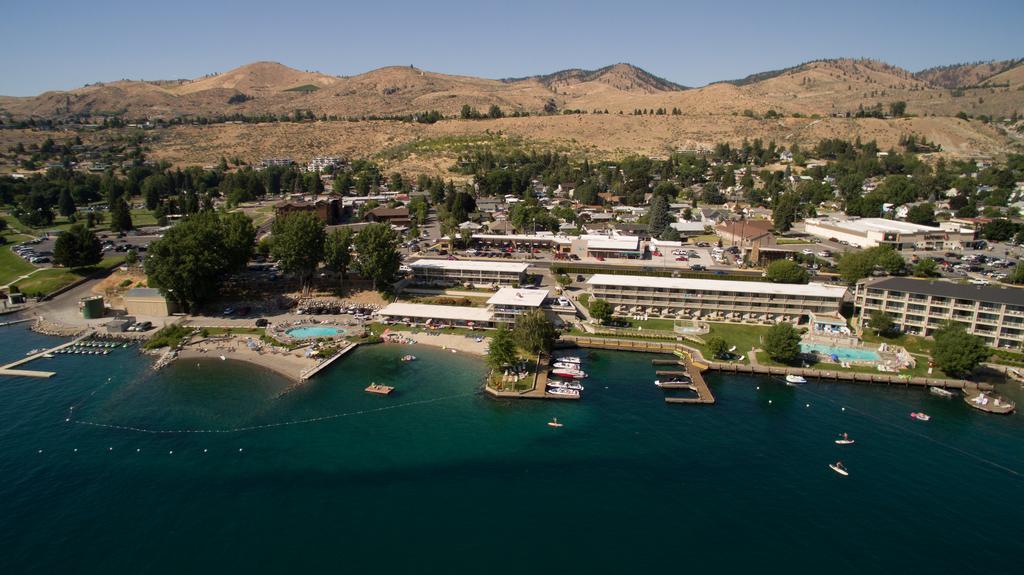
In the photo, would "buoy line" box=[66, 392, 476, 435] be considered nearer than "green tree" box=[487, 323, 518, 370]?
Yes

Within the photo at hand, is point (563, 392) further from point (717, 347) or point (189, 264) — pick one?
point (189, 264)

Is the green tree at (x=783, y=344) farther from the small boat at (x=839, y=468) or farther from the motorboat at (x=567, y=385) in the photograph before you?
the motorboat at (x=567, y=385)

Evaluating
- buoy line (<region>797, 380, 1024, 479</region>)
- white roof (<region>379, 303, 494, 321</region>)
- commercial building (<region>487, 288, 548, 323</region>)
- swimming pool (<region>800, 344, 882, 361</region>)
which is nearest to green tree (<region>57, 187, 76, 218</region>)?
white roof (<region>379, 303, 494, 321</region>)

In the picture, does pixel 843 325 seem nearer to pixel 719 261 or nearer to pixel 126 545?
pixel 719 261

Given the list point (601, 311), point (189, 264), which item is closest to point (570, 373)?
point (601, 311)

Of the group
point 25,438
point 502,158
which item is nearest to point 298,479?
point 25,438

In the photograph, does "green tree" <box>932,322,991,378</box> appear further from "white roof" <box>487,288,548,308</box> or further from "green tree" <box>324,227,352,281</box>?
"green tree" <box>324,227,352,281</box>

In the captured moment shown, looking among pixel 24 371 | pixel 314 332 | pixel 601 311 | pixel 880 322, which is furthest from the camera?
pixel 314 332
